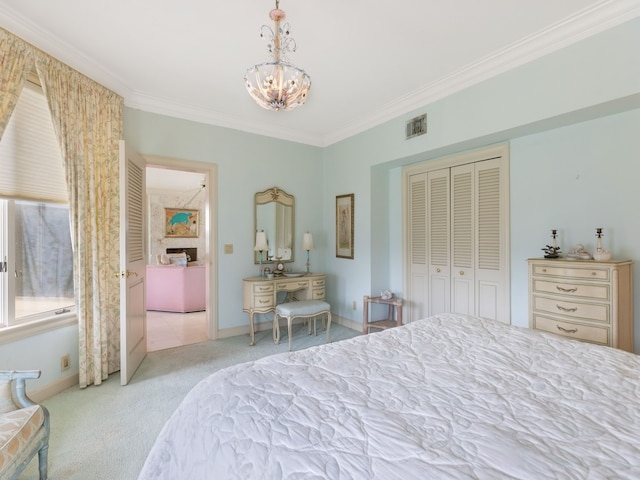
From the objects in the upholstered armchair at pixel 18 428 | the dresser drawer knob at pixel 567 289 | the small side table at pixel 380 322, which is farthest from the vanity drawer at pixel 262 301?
the dresser drawer knob at pixel 567 289

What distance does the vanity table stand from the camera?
374 cm

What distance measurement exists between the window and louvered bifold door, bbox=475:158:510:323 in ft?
12.7

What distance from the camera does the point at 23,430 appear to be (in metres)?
1.41

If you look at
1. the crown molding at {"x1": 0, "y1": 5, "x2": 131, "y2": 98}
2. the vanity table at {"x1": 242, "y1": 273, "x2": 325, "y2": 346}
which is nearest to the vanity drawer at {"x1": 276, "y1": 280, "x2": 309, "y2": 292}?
the vanity table at {"x1": 242, "y1": 273, "x2": 325, "y2": 346}

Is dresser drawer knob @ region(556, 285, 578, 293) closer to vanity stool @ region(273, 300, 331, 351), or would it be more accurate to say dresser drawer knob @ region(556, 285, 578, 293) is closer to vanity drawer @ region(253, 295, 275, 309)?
vanity stool @ region(273, 300, 331, 351)

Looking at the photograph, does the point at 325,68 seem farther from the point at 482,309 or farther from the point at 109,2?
the point at 482,309

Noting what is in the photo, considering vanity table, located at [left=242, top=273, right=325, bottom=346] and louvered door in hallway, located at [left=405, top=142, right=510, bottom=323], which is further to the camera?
vanity table, located at [left=242, top=273, right=325, bottom=346]

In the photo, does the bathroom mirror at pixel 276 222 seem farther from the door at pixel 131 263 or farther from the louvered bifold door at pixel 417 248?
the louvered bifold door at pixel 417 248

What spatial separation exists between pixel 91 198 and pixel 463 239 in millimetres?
3642

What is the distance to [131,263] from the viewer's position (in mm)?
2838

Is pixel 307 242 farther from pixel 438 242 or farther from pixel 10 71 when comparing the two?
pixel 10 71

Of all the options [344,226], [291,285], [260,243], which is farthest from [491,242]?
[260,243]

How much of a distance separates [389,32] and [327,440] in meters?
2.61

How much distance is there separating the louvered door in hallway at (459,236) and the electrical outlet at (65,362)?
11.6ft
